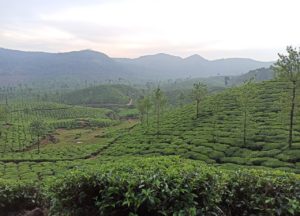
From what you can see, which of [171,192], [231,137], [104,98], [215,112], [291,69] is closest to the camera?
[171,192]

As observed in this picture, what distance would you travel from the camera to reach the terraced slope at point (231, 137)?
32.7 meters

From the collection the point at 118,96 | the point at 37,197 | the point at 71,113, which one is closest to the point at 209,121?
the point at 37,197

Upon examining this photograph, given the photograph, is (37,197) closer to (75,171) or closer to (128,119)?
(75,171)

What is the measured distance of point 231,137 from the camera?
134ft

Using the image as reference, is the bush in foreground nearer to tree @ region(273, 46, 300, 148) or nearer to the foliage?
the foliage

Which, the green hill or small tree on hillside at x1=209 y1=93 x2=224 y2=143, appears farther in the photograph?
the green hill

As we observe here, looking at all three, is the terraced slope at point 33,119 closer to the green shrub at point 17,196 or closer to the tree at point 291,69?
the tree at point 291,69

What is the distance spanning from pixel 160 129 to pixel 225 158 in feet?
74.8

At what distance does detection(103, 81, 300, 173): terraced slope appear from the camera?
32.7 meters

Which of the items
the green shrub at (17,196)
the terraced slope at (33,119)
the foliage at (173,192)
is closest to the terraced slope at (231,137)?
the foliage at (173,192)

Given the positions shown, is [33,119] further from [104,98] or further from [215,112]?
[215,112]

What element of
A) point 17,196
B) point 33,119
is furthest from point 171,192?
point 33,119

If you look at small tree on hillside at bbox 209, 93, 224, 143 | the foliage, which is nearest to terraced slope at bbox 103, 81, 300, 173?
small tree on hillside at bbox 209, 93, 224, 143

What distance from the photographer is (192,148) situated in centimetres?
3928
